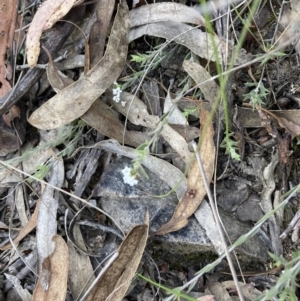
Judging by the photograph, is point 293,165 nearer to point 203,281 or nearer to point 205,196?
point 205,196

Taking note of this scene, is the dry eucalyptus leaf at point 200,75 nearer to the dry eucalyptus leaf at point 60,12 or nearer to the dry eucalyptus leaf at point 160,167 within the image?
the dry eucalyptus leaf at point 160,167

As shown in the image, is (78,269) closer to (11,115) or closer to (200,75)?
(11,115)

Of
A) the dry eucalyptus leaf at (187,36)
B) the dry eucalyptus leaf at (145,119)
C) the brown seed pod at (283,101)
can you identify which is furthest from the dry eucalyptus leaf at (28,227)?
the brown seed pod at (283,101)

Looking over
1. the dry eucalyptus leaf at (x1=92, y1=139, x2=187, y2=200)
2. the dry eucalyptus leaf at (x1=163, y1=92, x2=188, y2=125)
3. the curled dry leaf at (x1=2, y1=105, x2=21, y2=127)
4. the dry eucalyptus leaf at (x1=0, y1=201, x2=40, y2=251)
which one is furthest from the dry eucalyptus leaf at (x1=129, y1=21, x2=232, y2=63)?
the dry eucalyptus leaf at (x1=0, y1=201, x2=40, y2=251)

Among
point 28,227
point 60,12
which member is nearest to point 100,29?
point 60,12

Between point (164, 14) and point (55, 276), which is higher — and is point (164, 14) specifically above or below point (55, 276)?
above
